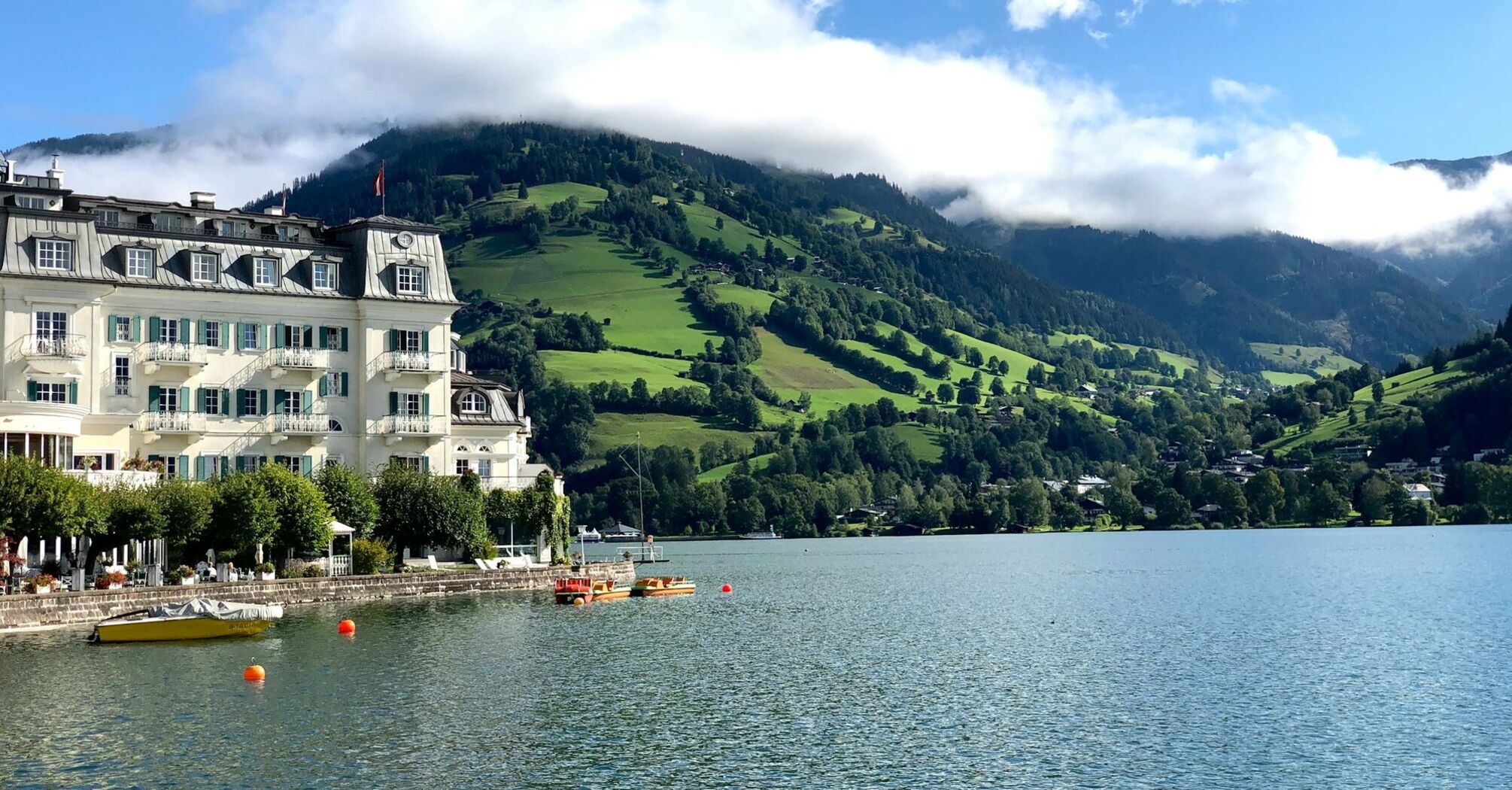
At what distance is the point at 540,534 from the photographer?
353 feet

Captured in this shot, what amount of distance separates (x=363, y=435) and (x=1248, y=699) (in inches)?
2452

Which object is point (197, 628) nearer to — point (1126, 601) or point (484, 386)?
point (484, 386)

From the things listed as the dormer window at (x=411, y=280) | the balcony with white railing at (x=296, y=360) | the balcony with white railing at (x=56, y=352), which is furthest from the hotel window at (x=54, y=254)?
the dormer window at (x=411, y=280)

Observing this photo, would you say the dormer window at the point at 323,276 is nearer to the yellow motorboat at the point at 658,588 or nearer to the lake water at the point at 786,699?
the lake water at the point at 786,699

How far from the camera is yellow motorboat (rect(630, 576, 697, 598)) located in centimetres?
10300

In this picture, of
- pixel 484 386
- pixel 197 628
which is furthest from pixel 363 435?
pixel 197 628

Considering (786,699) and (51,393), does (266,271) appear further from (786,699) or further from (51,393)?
(786,699)

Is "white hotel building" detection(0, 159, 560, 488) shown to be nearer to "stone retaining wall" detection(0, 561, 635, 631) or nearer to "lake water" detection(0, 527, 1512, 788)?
"stone retaining wall" detection(0, 561, 635, 631)

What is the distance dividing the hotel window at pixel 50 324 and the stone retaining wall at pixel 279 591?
714 inches

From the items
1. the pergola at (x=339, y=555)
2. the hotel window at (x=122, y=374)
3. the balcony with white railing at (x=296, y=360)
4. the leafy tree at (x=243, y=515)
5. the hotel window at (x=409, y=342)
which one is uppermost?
the hotel window at (x=409, y=342)

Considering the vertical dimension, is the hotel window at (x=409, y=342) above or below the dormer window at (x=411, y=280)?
below

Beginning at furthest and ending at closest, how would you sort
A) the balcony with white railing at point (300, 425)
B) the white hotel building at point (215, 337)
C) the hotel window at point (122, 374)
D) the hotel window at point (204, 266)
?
the balcony with white railing at point (300, 425) < the hotel window at point (204, 266) < the hotel window at point (122, 374) < the white hotel building at point (215, 337)

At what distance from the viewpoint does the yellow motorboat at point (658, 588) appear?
338ft

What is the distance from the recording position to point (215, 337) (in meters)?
92.8
